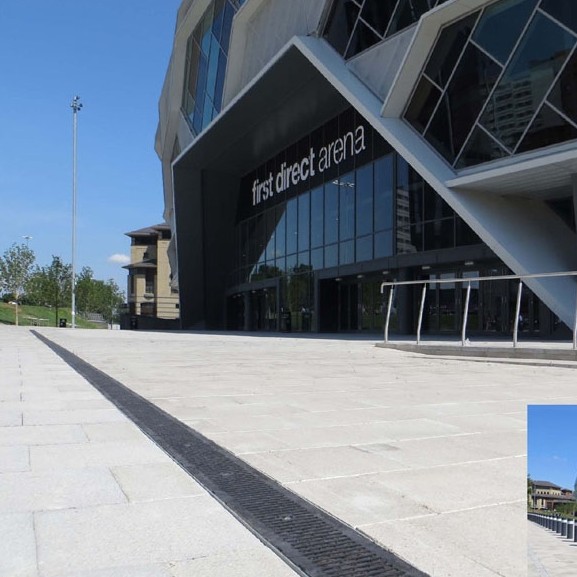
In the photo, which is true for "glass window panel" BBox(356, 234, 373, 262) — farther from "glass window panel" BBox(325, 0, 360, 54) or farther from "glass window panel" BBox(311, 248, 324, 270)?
"glass window panel" BBox(325, 0, 360, 54)

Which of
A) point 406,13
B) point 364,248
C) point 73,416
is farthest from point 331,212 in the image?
point 73,416

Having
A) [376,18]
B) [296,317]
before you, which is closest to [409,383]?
[376,18]

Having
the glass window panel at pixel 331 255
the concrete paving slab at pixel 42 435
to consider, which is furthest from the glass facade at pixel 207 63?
the concrete paving slab at pixel 42 435

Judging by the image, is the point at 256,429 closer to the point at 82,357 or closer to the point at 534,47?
the point at 82,357

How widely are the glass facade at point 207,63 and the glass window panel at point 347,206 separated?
8.00 meters

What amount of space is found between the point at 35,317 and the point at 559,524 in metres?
74.2

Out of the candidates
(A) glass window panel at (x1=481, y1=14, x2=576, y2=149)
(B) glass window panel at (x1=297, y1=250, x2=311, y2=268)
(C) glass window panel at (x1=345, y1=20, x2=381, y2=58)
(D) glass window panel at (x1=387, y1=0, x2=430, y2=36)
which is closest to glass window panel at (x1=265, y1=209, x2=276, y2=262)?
(B) glass window panel at (x1=297, y1=250, x2=311, y2=268)

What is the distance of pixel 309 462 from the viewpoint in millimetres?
4391

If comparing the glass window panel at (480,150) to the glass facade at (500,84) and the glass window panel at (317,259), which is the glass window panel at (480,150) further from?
the glass window panel at (317,259)

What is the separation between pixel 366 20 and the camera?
2248 centimetres

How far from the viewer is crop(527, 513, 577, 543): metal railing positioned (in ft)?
4.81

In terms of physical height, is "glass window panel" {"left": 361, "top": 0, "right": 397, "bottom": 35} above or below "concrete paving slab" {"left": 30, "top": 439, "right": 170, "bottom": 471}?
above

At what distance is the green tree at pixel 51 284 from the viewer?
2356 inches

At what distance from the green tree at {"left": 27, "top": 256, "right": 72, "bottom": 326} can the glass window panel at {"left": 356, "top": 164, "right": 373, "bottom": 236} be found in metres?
39.4
